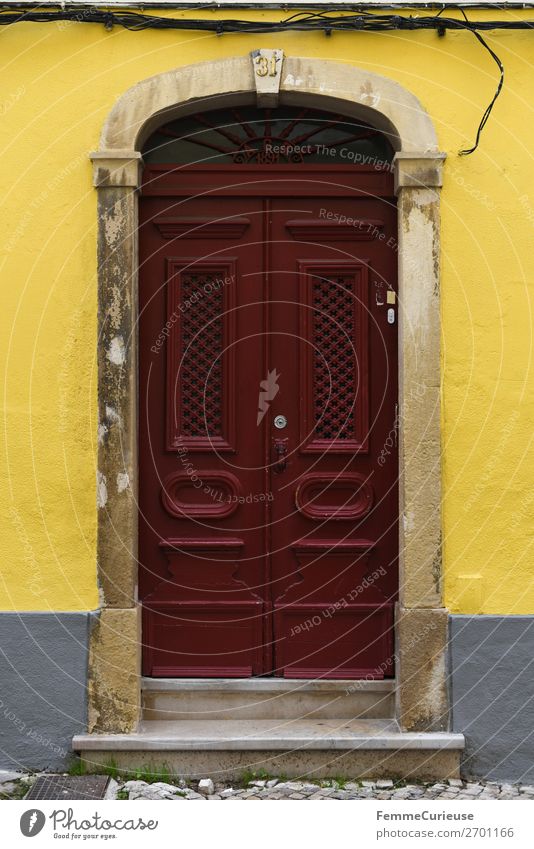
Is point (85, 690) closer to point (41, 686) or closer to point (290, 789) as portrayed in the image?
point (41, 686)

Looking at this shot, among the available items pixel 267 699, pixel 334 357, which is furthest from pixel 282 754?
pixel 334 357

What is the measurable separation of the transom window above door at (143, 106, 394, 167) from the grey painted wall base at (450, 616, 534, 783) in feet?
9.04

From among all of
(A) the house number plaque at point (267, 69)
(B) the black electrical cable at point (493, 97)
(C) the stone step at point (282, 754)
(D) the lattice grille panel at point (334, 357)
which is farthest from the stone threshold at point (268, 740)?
(A) the house number plaque at point (267, 69)

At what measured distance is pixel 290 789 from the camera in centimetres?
522

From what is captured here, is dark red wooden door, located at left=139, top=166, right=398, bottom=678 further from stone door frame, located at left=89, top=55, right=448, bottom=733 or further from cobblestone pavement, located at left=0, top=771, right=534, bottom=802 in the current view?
cobblestone pavement, located at left=0, top=771, right=534, bottom=802

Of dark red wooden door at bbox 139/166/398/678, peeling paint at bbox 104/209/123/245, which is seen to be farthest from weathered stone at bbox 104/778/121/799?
peeling paint at bbox 104/209/123/245

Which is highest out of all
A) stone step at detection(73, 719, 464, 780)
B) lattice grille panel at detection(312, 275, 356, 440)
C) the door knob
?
lattice grille panel at detection(312, 275, 356, 440)

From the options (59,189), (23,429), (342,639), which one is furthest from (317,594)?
(59,189)

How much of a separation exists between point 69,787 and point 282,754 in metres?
1.12

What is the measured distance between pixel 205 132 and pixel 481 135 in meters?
1.59

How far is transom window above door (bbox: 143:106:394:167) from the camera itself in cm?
587

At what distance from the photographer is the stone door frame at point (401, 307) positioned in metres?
5.50

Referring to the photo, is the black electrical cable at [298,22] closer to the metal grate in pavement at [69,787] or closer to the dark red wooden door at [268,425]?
the dark red wooden door at [268,425]

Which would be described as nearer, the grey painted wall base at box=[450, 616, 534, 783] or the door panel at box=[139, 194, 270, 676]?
the grey painted wall base at box=[450, 616, 534, 783]
